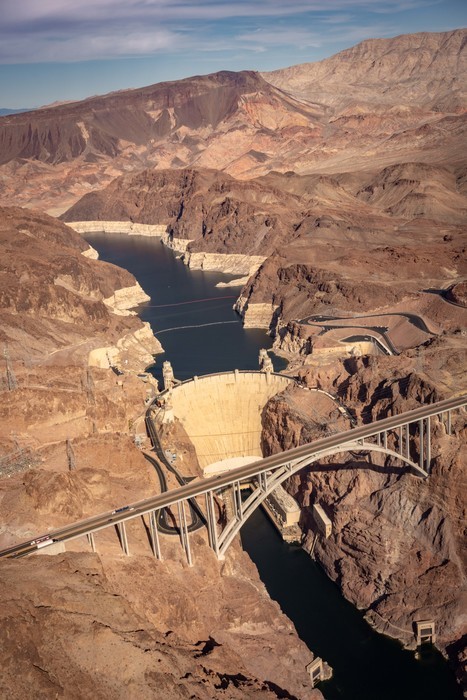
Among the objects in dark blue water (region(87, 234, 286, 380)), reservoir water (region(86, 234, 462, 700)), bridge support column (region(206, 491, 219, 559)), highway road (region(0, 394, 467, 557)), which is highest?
highway road (region(0, 394, 467, 557))

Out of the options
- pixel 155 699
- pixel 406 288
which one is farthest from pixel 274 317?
pixel 155 699

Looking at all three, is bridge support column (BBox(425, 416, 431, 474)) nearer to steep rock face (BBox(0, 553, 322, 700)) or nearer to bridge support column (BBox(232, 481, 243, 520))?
bridge support column (BBox(232, 481, 243, 520))

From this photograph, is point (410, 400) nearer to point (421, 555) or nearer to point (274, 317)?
point (421, 555)

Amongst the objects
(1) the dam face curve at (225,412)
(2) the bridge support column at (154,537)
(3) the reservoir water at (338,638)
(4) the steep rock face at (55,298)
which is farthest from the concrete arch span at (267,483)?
(4) the steep rock face at (55,298)

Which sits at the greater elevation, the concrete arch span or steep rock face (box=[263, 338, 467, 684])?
the concrete arch span

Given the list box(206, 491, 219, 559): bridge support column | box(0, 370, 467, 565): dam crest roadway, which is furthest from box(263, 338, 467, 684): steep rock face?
box(206, 491, 219, 559): bridge support column

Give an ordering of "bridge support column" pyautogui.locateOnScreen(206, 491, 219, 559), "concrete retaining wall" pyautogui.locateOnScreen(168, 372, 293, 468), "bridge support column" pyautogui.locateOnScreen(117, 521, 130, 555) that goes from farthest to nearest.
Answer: "concrete retaining wall" pyautogui.locateOnScreen(168, 372, 293, 468) → "bridge support column" pyautogui.locateOnScreen(206, 491, 219, 559) → "bridge support column" pyautogui.locateOnScreen(117, 521, 130, 555)
